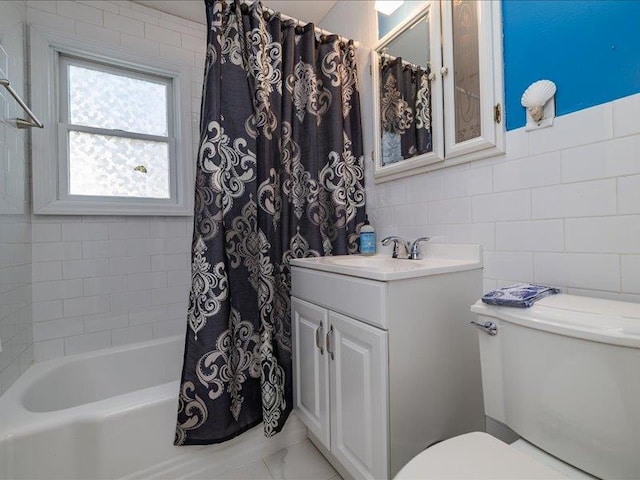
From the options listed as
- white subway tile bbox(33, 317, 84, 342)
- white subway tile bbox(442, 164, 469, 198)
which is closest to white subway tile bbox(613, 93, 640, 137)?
white subway tile bbox(442, 164, 469, 198)

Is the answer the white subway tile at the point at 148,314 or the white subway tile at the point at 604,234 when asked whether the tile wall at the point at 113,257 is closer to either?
the white subway tile at the point at 148,314

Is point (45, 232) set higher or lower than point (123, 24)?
lower

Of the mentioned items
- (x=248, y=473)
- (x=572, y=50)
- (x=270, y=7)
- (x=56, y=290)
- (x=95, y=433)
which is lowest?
(x=248, y=473)

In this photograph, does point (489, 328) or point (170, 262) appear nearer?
point (489, 328)

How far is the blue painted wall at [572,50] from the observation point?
0.81 metres

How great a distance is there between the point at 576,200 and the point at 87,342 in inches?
93.9

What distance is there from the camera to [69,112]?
1707 millimetres

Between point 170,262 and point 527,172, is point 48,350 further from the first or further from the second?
point 527,172

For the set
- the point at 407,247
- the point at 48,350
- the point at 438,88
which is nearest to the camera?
the point at 438,88

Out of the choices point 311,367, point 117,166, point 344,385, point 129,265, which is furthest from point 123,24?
point 344,385

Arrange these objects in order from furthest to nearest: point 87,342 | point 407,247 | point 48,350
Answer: point 87,342
point 48,350
point 407,247

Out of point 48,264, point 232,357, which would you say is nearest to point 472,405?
point 232,357

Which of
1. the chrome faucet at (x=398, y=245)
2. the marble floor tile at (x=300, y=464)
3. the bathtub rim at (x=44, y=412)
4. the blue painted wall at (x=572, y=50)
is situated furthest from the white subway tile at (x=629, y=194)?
the bathtub rim at (x=44, y=412)

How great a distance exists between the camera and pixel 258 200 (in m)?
1.44
